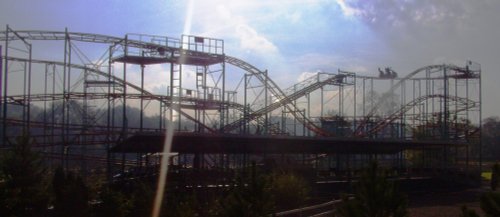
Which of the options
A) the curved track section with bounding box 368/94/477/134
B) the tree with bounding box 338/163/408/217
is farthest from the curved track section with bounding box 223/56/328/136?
the tree with bounding box 338/163/408/217

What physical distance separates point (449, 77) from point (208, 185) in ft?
122

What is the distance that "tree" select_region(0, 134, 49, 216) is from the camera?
61.4ft

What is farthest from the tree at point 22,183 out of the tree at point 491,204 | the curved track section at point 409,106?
the curved track section at point 409,106

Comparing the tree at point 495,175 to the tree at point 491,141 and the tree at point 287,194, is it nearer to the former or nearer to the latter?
the tree at point 287,194

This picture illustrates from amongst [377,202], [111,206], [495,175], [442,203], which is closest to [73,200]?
[111,206]

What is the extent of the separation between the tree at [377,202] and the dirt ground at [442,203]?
42.2ft

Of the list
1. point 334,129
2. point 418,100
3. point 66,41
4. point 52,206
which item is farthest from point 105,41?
point 418,100

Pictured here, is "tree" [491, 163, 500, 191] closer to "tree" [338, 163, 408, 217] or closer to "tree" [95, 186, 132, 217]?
"tree" [338, 163, 408, 217]

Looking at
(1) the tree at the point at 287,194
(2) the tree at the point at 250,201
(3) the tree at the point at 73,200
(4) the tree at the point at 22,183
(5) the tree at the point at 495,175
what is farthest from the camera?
(1) the tree at the point at 287,194

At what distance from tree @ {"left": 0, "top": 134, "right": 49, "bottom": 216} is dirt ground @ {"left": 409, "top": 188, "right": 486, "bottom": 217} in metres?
16.7

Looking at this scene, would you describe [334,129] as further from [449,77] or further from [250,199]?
[250,199]

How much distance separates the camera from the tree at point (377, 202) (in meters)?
14.0

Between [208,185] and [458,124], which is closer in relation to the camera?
[208,185]

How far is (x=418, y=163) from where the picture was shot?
5981 centimetres
